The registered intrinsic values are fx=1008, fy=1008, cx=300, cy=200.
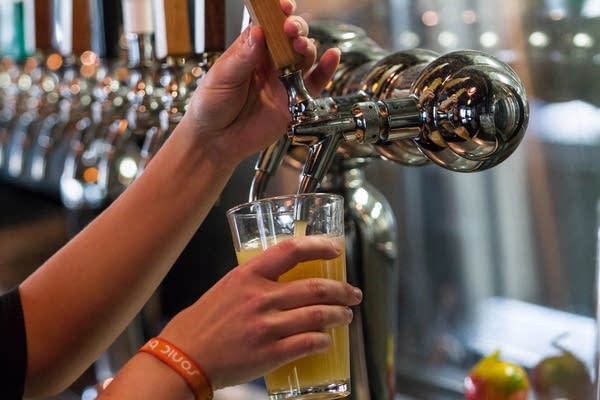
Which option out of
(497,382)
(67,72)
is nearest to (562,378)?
(497,382)

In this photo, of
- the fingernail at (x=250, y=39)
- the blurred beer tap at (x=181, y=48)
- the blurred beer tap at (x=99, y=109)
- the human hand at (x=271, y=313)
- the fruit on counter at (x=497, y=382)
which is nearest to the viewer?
the human hand at (x=271, y=313)

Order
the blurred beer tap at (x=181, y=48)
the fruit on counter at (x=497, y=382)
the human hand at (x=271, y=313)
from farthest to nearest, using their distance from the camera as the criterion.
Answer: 1. the blurred beer tap at (x=181, y=48)
2. the fruit on counter at (x=497, y=382)
3. the human hand at (x=271, y=313)

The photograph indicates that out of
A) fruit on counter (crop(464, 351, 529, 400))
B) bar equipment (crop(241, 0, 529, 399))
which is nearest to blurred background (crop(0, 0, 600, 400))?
fruit on counter (crop(464, 351, 529, 400))

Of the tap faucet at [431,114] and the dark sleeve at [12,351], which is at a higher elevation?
the tap faucet at [431,114]

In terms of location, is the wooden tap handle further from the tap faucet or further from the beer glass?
the beer glass

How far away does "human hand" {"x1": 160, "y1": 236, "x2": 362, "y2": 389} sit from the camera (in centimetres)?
78

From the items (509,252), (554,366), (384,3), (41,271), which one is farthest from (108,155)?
(554,366)

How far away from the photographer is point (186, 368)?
82cm

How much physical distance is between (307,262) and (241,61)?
23 centimetres

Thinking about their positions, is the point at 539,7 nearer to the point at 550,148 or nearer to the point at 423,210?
the point at 550,148

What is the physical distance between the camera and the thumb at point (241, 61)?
2.97ft

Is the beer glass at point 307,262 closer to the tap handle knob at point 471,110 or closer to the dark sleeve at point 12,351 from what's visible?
the tap handle knob at point 471,110

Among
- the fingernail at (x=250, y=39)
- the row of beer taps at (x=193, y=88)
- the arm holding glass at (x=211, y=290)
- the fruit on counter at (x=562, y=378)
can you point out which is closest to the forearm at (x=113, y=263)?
the arm holding glass at (x=211, y=290)

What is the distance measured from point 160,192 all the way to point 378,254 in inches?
10.1
